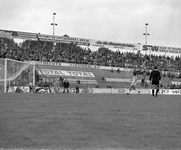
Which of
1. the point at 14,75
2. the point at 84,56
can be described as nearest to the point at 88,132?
the point at 14,75

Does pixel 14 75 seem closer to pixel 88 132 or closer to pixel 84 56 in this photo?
pixel 88 132

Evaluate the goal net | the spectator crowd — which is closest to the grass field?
the goal net

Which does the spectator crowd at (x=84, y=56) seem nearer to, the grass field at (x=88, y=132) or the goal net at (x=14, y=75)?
the goal net at (x=14, y=75)

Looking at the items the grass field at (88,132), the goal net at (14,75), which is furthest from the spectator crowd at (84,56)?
the grass field at (88,132)

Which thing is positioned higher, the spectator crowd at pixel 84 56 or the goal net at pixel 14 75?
the spectator crowd at pixel 84 56

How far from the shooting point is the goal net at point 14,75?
2923 centimetres

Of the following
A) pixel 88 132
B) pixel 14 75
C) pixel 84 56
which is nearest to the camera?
pixel 88 132

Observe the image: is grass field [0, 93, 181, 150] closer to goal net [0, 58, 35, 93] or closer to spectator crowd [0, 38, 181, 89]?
goal net [0, 58, 35, 93]

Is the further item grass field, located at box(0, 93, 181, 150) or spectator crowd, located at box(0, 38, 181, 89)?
spectator crowd, located at box(0, 38, 181, 89)

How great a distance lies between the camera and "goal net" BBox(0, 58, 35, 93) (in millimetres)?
29234

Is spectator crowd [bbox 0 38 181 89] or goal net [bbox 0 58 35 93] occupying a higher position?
spectator crowd [bbox 0 38 181 89]

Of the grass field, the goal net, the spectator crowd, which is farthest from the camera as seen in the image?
the spectator crowd

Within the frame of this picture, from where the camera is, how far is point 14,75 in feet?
101

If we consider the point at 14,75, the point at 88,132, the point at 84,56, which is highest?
the point at 84,56
